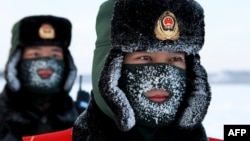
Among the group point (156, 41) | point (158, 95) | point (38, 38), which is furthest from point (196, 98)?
point (38, 38)

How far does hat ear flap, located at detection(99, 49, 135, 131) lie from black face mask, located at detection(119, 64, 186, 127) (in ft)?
0.15

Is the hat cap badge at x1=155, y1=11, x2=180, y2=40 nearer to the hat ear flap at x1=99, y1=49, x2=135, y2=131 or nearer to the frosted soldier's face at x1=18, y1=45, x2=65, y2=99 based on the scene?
the hat ear flap at x1=99, y1=49, x2=135, y2=131

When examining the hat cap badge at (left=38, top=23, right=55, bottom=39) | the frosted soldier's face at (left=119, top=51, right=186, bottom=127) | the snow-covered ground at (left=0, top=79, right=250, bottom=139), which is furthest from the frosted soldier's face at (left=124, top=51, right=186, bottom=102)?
the snow-covered ground at (left=0, top=79, right=250, bottom=139)

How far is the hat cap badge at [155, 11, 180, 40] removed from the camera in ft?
6.47

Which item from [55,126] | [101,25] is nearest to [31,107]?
[55,126]

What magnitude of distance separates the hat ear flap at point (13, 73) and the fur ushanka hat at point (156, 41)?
185cm

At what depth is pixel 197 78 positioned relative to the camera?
204 centimetres

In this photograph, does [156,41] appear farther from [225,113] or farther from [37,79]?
[225,113]

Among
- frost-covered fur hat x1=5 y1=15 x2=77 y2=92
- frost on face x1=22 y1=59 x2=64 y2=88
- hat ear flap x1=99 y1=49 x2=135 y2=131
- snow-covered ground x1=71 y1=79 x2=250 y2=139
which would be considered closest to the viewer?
hat ear flap x1=99 y1=49 x2=135 y2=131

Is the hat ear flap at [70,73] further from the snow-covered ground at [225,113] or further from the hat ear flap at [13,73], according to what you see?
the snow-covered ground at [225,113]

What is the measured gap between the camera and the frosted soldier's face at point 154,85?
6.40 feet

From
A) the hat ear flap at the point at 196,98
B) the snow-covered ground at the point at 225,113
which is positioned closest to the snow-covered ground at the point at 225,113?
the snow-covered ground at the point at 225,113

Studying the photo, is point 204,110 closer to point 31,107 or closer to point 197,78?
point 197,78

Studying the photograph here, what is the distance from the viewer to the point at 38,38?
3.74 meters
